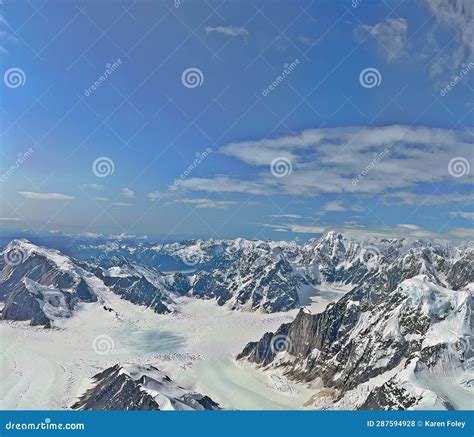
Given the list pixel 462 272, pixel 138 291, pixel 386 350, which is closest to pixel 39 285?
pixel 138 291

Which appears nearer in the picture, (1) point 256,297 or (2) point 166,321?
(2) point 166,321

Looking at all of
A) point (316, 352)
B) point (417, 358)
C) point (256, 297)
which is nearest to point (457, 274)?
point (256, 297)

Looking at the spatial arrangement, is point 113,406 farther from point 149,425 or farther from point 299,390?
point 299,390

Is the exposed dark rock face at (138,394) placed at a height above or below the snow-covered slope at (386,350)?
below

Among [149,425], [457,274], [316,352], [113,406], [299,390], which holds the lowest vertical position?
[113,406]

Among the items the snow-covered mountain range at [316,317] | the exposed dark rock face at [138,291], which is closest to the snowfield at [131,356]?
the snow-covered mountain range at [316,317]

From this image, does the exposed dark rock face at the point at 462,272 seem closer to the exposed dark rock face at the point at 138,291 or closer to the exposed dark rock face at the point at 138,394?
the exposed dark rock face at the point at 138,291
